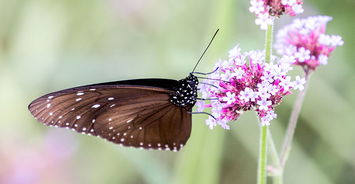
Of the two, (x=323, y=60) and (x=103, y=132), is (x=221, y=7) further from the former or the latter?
(x=103, y=132)

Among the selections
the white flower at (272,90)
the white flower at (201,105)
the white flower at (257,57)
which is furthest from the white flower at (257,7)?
the white flower at (201,105)

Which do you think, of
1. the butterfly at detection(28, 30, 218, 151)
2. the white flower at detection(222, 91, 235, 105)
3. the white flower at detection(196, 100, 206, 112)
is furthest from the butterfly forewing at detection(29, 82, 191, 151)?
the white flower at detection(222, 91, 235, 105)

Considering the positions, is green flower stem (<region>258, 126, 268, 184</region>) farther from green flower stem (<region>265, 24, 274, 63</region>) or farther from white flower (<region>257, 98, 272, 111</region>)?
green flower stem (<region>265, 24, 274, 63</region>)

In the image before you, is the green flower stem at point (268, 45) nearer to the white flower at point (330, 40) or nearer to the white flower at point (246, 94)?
the white flower at point (246, 94)

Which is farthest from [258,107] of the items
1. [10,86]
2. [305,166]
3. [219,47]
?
[10,86]

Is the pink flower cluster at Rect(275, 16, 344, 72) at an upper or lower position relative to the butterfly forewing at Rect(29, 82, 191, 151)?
upper

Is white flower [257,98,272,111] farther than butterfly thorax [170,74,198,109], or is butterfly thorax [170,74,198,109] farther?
butterfly thorax [170,74,198,109]

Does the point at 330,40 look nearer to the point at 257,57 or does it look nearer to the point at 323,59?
the point at 323,59

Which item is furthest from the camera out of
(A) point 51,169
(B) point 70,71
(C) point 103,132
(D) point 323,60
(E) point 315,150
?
(B) point 70,71
